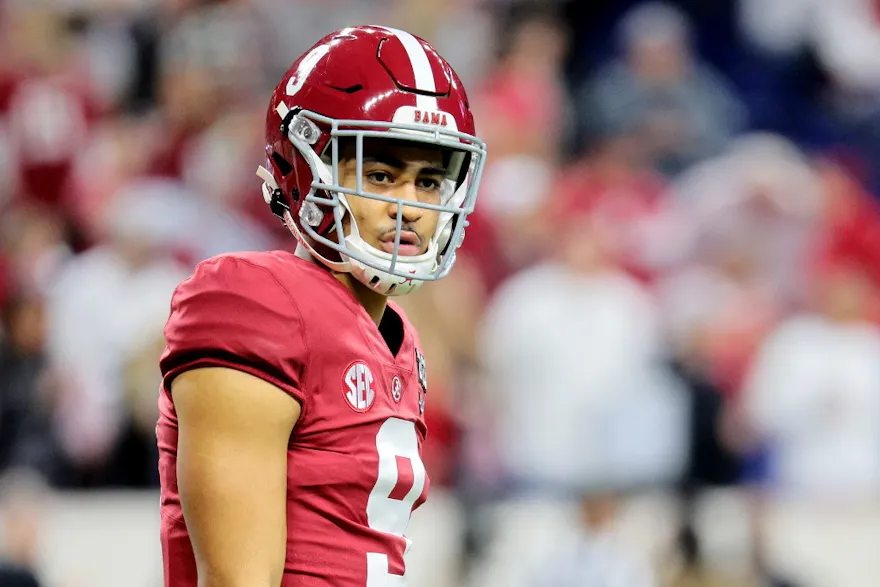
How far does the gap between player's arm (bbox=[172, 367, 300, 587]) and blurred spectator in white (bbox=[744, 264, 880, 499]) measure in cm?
422

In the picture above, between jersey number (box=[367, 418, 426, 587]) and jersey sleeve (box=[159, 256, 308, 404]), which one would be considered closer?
jersey sleeve (box=[159, 256, 308, 404])

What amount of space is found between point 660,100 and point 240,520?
6.02 meters

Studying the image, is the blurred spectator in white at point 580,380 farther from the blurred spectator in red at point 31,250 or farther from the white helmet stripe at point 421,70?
the white helmet stripe at point 421,70

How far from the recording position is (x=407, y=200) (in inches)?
85.0

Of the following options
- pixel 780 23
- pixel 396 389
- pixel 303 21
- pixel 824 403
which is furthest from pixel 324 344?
pixel 303 21

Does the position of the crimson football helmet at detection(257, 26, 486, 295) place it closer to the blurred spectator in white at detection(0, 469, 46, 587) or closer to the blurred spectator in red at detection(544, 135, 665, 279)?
the blurred spectator in white at detection(0, 469, 46, 587)

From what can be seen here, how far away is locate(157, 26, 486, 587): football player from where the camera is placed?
1902 millimetres

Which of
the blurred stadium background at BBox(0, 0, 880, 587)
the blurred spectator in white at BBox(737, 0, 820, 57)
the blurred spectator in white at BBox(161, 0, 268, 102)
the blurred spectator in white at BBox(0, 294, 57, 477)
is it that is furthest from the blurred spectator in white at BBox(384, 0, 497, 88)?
the blurred spectator in white at BBox(0, 294, 57, 477)

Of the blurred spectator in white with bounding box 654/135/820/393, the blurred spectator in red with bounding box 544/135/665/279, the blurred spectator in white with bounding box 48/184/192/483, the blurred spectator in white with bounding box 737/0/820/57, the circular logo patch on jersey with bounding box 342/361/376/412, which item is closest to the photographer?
the circular logo patch on jersey with bounding box 342/361/376/412

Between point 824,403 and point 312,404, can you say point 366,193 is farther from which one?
point 824,403

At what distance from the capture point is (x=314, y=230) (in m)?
2.19

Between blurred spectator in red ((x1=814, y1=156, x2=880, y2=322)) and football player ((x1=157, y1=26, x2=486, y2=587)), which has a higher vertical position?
football player ((x1=157, y1=26, x2=486, y2=587))

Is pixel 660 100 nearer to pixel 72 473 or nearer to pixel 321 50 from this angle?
pixel 72 473

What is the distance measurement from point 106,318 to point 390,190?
459cm
